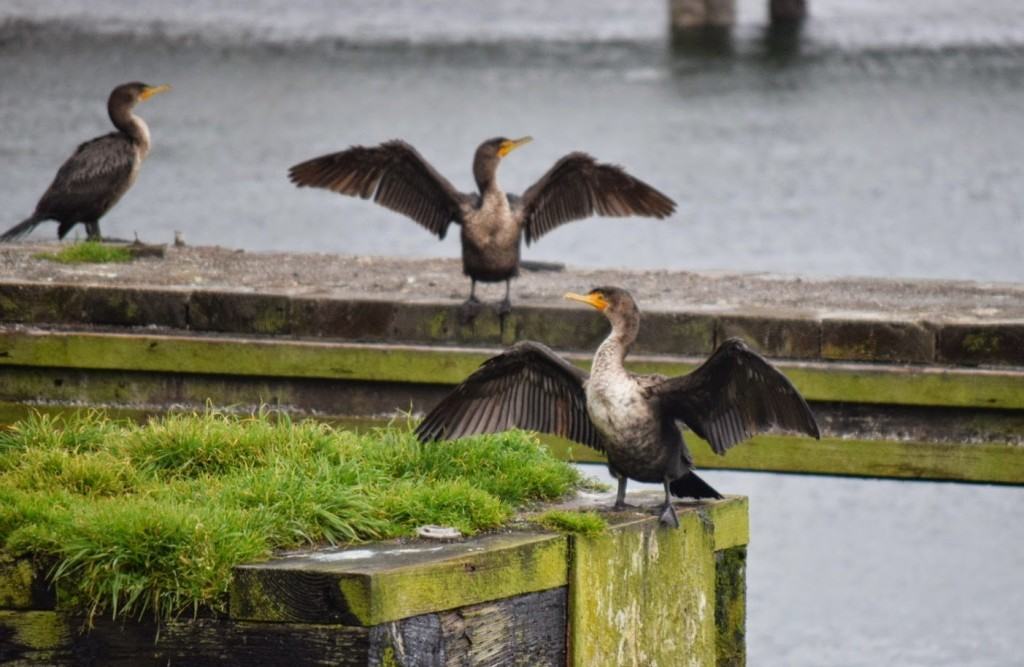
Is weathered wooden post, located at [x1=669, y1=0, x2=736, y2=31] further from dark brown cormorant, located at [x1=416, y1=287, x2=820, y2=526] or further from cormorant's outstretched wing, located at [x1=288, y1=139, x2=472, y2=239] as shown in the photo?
dark brown cormorant, located at [x1=416, y1=287, x2=820, y2=526]

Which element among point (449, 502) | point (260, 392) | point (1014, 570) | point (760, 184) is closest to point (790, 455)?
point (260, 392)

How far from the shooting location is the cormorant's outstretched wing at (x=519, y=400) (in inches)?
284

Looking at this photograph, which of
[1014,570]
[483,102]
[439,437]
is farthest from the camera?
[483,102]

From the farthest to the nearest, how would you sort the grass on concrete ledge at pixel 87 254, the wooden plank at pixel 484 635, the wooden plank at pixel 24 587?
the grass on concrete ledge at pixel 87 254
the wooden plank at pixel 24 587
the wooden plank at pixel 484 635

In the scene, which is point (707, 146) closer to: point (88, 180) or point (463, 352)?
point (88, 180)

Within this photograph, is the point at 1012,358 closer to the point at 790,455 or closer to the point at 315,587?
the point at 790,455

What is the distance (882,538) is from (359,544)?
1320cm

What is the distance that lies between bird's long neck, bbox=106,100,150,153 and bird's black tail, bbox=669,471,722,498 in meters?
7.35

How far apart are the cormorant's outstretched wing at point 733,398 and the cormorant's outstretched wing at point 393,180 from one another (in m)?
4.38

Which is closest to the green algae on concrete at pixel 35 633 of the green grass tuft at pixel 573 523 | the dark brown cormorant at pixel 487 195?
the green grass tuft at pixel 573 523

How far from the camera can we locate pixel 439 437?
721 centimetres

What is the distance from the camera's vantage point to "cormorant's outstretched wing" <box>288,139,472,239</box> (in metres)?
11.4

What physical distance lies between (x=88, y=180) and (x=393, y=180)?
2.68 meters

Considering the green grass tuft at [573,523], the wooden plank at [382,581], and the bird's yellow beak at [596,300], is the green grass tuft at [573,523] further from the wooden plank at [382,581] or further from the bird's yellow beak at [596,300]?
the bird's yellow beak at [596,300]
